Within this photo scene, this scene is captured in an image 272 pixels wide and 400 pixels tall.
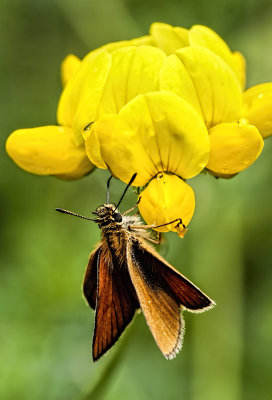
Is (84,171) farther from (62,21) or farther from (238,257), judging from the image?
(62,21)

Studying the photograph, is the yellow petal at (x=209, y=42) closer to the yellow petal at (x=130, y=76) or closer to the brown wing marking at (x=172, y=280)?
the yellow petal at (x=130, y=76)

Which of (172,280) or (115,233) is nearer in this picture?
(172,280)

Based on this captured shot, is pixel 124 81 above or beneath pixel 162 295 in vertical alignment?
above

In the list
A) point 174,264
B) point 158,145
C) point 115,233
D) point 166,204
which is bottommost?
point 174,264

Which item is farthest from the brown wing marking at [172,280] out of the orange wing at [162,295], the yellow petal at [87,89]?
the yellow petal at [87,89]

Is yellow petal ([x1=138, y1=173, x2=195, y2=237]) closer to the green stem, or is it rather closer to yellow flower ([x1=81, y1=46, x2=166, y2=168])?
yellow flower ([x1=81, y1=46, x2=166, y2=168])

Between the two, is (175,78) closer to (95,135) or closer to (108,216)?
(95,135)

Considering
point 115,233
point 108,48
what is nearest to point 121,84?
point 108,48
